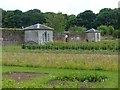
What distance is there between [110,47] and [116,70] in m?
14.3

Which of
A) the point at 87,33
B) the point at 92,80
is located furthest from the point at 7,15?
the point at 92,80

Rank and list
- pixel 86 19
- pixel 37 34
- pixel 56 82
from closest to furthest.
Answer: pixel 56 82
pixel 37 34
pixel 86 19

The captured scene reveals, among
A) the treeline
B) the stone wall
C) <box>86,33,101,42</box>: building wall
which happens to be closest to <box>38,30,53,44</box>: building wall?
the stone wall

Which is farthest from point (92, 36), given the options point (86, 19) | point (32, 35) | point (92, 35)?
point (86, 19)

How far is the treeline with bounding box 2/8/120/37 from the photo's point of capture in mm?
48819

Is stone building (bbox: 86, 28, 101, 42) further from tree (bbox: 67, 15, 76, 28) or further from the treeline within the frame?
tree (bbox: 67, 15, 76, 28)

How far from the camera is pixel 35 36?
1438 inches

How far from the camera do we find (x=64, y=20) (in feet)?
165

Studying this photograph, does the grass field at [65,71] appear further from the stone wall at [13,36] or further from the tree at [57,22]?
the tree at [57,22]

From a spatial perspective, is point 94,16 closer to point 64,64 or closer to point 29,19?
point 29,19

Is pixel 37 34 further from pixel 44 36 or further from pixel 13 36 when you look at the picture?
pixel 13 36

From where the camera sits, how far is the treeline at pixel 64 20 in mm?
48819

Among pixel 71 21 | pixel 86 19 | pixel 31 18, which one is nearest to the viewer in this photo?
pixel 31 18

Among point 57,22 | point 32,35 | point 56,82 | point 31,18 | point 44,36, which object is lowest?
point 56,82
